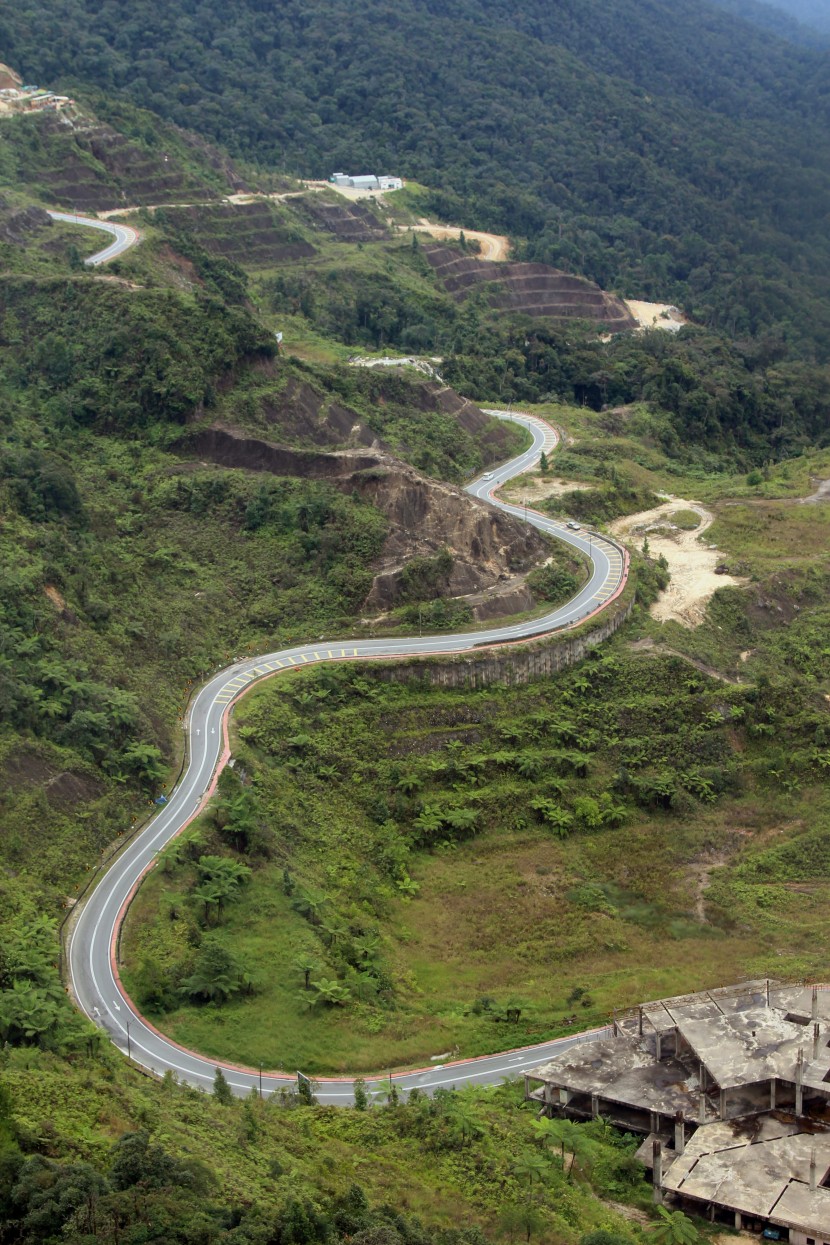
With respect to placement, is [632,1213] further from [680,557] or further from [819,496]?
[819,496]

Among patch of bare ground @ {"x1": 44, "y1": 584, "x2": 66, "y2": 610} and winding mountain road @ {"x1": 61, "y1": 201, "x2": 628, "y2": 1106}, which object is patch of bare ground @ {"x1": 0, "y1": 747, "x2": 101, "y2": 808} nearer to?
winding mountain road @ {"x1": 61, "y1": 201, "x2": 628, "y2": 1106}

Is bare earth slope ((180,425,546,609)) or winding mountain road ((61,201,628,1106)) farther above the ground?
bare earth slope ((180,425,546,609))

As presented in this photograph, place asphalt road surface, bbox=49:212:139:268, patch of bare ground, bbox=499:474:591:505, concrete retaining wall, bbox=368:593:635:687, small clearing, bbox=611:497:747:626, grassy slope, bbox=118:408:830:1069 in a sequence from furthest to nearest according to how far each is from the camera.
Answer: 1. asphalt road surface, bbox=49:212:139:268
2. patch of bare ground, bbox=499:474:591:505
3. small clearing, bbox=611:497:747:626
4. concrete retaining wall, bbox=368:593:635:687
5. grassy slope, bbox=118:408:830:1069

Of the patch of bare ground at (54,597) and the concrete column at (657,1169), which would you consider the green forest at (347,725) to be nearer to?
the patch of bare ground at (54,597)

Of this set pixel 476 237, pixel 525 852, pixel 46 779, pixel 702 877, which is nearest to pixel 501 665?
pixel 525 852

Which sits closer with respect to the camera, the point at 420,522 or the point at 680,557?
the point at 420,522

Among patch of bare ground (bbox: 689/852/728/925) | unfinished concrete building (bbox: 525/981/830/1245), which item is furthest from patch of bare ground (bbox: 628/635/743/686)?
unfinished concrete building (bbox: 525/981/830/1245)
